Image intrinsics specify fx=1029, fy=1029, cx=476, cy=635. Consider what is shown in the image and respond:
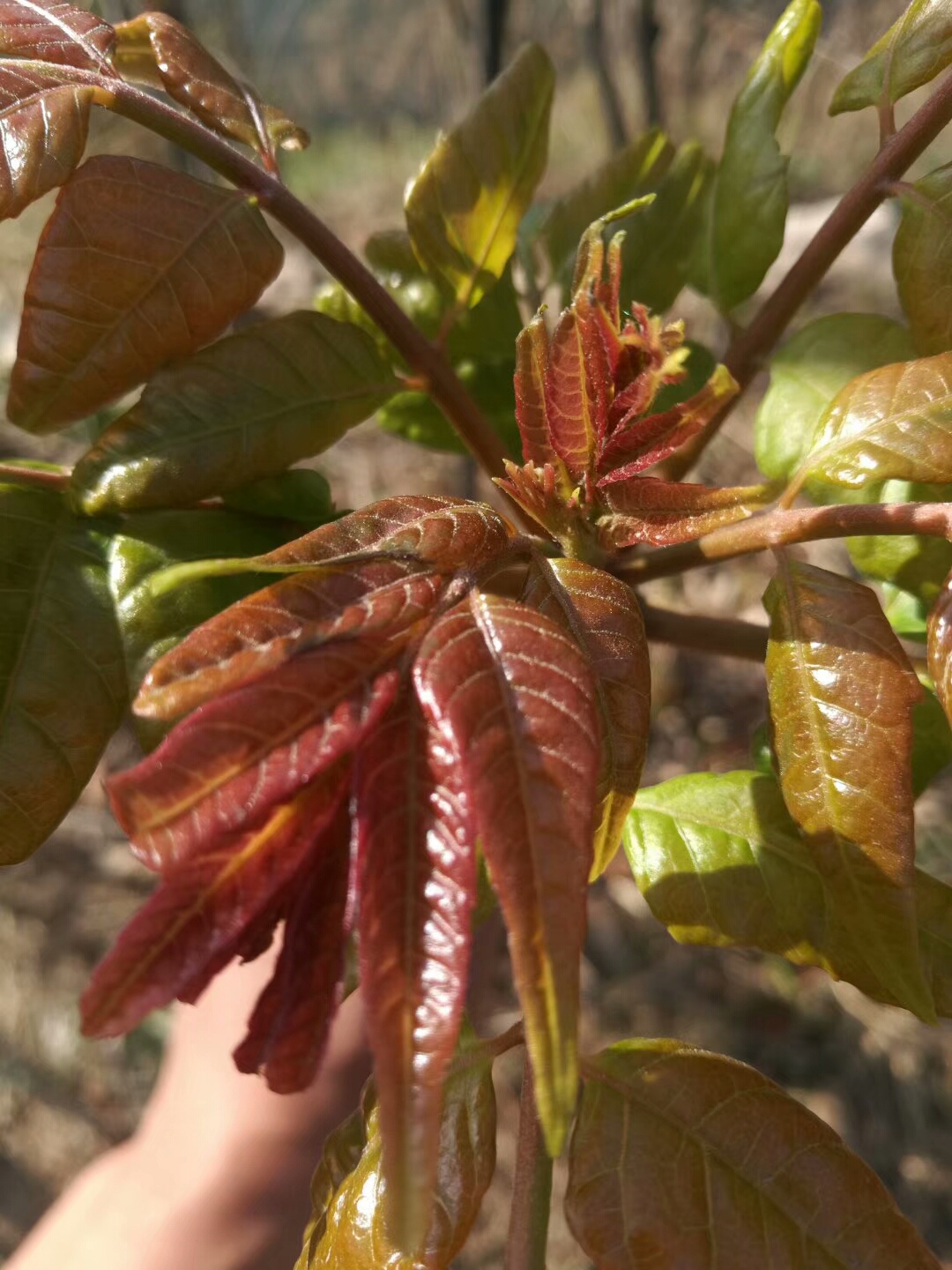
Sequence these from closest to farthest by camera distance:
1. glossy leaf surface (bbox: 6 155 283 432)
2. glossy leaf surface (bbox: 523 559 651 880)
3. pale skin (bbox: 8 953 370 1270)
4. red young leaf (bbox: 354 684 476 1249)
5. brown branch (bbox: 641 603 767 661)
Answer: red young leaf (bbox: 354 684 476 1249) < glossy leaf surface (bbox: 523 559 651 880) < glossy leaf surface (bbox: 6 155 283 432) < brown branch (bbox: 641 603 767 661) < pale skin (bbox: 8 953 370 1270)

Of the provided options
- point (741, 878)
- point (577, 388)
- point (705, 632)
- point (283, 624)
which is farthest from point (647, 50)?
point (283, 624)

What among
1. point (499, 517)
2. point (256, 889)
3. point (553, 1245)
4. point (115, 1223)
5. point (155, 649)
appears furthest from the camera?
point (553, 1245)

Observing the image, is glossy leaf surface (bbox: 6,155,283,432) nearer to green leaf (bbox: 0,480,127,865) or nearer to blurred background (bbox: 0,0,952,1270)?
green leaf (bbox: 0,480,127,865)

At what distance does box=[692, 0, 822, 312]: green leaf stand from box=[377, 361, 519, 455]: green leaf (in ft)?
1.03

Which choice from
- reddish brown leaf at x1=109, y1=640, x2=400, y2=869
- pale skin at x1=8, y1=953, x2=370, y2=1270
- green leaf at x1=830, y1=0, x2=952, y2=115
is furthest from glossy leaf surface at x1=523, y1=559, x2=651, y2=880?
pale skin at x1=8, y1=953, x2=370, y2=1270

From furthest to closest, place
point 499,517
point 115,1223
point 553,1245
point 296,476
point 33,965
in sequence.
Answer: point 33,965, point 553,1245, point 115,1223, point 296,476, point 499,517

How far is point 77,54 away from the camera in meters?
0.81

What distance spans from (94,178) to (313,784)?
514 millimetres

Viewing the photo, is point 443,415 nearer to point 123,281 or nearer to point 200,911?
point 123,281

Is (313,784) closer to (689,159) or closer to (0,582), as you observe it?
(0,582)

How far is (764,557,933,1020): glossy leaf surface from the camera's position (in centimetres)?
68

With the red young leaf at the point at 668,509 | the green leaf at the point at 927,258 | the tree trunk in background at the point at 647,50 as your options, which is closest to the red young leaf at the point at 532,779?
the red young leaf at the point at 668,509

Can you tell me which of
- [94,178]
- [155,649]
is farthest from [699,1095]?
[94,178]

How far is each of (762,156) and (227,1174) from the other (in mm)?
1492
